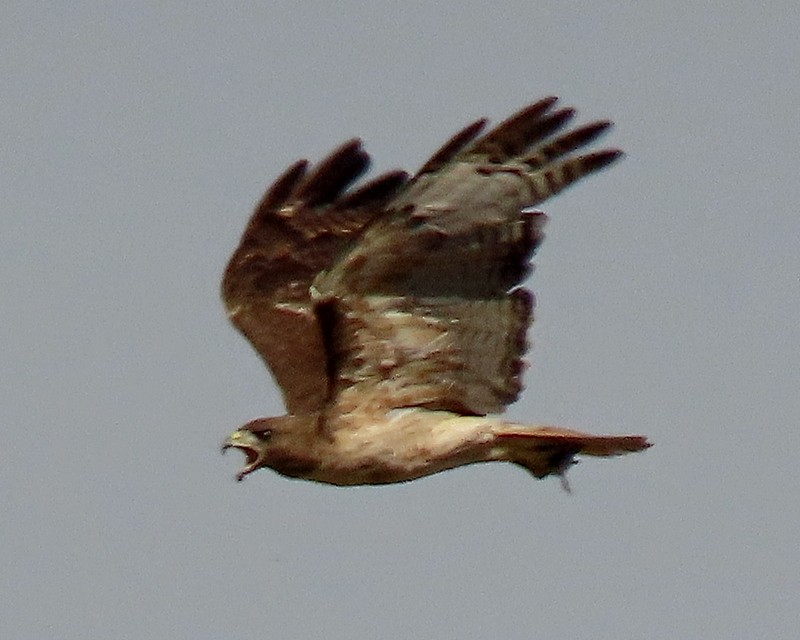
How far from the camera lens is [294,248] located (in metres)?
11.1

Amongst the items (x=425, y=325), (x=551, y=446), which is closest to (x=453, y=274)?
(x=425, y=325)

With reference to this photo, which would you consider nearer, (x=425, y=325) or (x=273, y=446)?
(x=273, y=446)

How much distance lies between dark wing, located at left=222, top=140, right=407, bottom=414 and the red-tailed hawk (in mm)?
14

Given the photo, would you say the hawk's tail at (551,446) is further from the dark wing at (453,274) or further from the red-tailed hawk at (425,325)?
the dark wing at (453,274)

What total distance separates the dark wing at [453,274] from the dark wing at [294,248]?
1.94 feet

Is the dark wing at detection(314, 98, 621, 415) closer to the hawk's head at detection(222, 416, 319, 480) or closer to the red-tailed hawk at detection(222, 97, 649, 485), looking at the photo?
the red-tailed hawk at detection(222, 97, 649, 485)

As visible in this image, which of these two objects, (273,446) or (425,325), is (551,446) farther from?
(273,446)

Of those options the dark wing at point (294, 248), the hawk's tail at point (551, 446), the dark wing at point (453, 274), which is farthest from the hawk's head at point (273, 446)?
the hawk's tail at point (551, 446)

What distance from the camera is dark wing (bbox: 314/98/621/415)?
32.4 feet

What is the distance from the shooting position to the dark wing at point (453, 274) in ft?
32.4

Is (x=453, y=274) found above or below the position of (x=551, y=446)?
above

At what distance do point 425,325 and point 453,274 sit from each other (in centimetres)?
29

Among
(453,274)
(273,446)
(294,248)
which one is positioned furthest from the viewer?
(294,248)

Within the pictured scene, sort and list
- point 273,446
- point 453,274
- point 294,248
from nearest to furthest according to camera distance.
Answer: point 273,446
point 453,274
point 294,248
